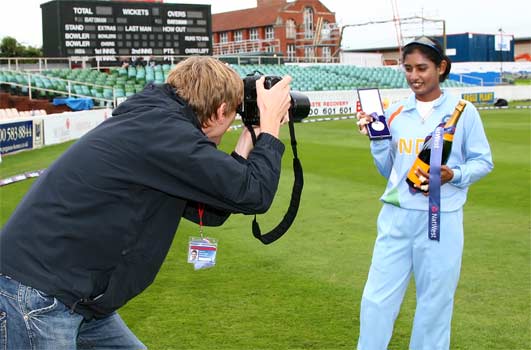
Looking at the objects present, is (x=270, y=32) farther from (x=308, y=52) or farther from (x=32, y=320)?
(x=32, y=320)

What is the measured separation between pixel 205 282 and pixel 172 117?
4.39 meters

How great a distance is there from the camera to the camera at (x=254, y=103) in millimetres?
2812

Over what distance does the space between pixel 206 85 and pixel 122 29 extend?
31043 millimetres

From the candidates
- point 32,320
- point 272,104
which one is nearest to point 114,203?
point 32,320

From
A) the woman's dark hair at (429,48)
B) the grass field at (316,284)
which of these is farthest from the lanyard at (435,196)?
the grass field at (316,284)

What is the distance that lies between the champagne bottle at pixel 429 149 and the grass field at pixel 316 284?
1.63m

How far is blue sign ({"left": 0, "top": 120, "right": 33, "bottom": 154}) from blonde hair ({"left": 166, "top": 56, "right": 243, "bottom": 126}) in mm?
14777

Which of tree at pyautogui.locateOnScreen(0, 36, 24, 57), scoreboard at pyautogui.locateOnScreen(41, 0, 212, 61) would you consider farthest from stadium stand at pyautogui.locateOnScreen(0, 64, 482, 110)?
tree at pyautogui.locateOnScreen(0, 36, 24, 57)

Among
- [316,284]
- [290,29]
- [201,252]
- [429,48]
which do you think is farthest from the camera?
[290,29]

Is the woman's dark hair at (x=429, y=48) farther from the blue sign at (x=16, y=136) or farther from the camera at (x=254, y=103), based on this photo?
the blue sign at (x=16, y=136)

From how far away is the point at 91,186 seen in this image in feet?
7.78

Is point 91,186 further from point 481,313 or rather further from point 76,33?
point 76,33

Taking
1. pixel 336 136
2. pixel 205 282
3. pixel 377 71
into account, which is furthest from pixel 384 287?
pixel 377 71

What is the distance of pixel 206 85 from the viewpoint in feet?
8.27
